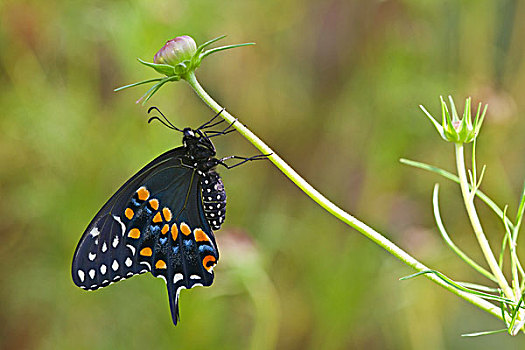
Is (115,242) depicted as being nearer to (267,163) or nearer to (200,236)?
(200,236)

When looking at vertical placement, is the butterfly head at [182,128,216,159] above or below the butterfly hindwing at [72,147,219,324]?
above

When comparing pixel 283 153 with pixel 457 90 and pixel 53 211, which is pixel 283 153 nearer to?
pixel 457 90

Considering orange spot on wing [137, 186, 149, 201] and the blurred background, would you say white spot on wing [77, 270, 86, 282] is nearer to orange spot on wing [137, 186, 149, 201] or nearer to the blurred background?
orange spot on wing [137, 186, 149, 201]

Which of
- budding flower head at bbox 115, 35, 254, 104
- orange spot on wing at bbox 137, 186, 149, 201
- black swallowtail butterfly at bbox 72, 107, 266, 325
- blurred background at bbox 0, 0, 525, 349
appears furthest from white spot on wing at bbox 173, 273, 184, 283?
blurred background at bbox 0, 0, 525, 349

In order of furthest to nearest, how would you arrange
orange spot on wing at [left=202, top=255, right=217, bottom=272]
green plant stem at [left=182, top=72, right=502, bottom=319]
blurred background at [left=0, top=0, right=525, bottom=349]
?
1. blurred background at [left=0, top=0, right=525, bottom=349]
2. orange spot on wing at [left=202, top=255, right=217, bottom=272]
3. green plant stem at [left=182, top=72, right=502, bottom=319]

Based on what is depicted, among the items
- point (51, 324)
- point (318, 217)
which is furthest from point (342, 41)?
point (51, 324)

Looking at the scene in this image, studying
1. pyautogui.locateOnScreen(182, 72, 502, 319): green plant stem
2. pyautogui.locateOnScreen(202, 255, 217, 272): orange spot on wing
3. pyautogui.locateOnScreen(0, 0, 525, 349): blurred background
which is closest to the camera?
pyautogui.locateOnScreen(182, 72, 502, 319): green plant stem
